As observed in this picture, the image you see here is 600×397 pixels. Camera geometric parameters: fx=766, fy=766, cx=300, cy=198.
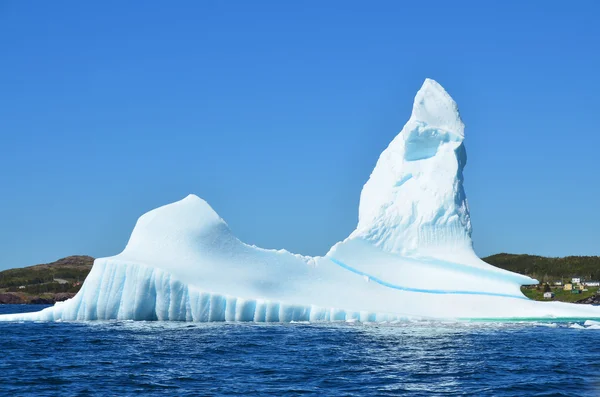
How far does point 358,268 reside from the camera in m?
40.9

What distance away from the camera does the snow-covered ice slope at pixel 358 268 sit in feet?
113

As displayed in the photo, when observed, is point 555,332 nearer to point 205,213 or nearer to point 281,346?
point 281,346

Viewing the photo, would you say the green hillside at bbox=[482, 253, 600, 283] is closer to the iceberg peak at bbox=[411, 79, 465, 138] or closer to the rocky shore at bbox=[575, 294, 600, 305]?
the rocky shore at bbox=[575, 294, 600, 305]

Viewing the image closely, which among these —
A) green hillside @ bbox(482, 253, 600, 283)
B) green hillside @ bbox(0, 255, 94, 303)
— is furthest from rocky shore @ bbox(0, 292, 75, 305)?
green hillside @ bbox(482, 253, 600, 283)

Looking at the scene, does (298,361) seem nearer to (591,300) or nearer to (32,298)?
(591,300)

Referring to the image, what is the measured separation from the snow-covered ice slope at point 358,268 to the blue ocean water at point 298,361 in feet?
6.01

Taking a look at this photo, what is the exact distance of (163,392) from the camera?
17.0 metres

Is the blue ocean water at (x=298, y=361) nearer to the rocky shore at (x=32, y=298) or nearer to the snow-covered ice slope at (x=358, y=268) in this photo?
the snow-covered ice slope at (x=358, y=268)

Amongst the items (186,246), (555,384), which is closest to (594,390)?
(555,384)

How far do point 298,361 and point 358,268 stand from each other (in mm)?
19345

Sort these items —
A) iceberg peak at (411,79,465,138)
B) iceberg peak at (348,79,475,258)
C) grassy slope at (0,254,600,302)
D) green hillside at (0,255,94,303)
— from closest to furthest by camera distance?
1. iceberg peak at (348,79,475,258)
2. iceberg peak at (411,79,465,138)
3. grassy slope at (0,254,600,302)
4. green hillside at (0,255,94,303)

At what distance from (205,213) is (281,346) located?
13.9 m

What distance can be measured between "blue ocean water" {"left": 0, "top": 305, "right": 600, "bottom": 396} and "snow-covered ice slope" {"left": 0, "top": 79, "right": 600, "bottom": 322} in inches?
72.1

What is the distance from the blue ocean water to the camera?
57.5 ft
